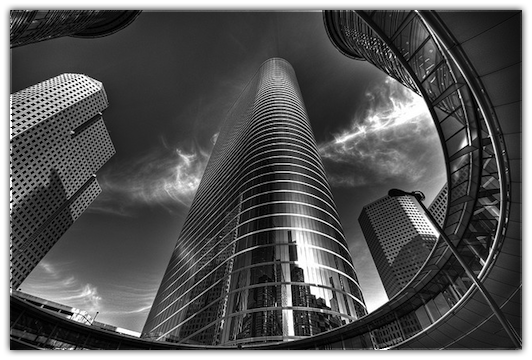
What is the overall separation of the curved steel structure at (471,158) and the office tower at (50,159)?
142564 millimetres

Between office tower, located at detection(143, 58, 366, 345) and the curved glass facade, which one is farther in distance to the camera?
office tower, located at detection(143, 58, 366, 345)

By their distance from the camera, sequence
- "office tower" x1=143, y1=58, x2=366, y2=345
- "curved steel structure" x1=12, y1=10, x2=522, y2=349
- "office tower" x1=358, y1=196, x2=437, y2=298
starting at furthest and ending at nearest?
"office tower" x1=358, y1=196, x2=437, y2=298 → "office tower" x1=143, y1=58, x2=366, y2=345 → "curved steel structure" x1=12, y1=10, x2=522, y2=349

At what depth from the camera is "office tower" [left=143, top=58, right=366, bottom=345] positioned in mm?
48094

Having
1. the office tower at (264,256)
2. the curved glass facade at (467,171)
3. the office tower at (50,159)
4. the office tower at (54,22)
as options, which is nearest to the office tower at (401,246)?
the office tower at (264,256)

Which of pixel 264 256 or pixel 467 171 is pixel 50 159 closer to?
pixel 264 256

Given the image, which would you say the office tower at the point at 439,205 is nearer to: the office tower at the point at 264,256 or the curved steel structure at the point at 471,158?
the office tower at the point at 264,256

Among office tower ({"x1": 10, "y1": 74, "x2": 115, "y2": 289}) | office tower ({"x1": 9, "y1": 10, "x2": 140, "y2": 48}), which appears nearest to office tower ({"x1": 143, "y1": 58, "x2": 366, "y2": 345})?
office tower ({"x1": 9, "y1": 10, "x2": 140, "y2": 48})

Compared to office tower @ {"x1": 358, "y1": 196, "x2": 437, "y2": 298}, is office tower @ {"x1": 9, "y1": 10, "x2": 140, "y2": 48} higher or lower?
lower

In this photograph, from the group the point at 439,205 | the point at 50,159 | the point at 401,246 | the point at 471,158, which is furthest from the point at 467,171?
the point at 439,205

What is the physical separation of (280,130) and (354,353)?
277 ft

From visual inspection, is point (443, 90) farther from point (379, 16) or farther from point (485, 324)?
point (485, 324)

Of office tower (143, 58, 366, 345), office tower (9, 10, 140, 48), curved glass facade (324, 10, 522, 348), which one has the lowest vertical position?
curved glass facade (324, 10, 522, 348)

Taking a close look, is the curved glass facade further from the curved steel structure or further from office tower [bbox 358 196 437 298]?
office tower [bbox 358 196 437 298]

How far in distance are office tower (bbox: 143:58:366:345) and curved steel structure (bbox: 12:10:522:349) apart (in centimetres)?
3234
